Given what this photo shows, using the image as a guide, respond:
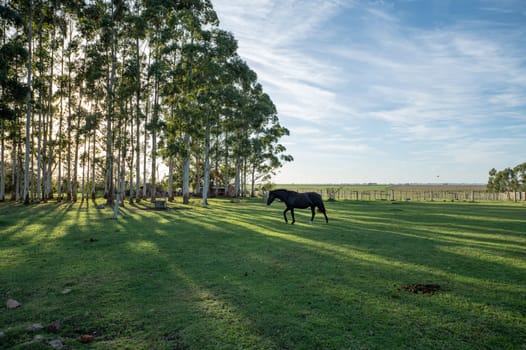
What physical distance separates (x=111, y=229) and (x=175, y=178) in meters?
41.3

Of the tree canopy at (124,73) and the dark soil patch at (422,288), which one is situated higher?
the tree canopy at (124,73)

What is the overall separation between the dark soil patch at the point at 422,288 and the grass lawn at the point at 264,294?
6cm

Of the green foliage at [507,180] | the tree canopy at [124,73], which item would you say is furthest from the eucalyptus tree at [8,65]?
the green foliage at [507,180]

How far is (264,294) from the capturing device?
5.66 metres

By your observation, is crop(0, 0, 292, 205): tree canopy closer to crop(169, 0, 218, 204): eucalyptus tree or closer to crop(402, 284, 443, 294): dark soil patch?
crop(169, 0, 218, 204): eucalyptus tree

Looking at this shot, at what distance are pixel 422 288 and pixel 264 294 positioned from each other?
3158mm

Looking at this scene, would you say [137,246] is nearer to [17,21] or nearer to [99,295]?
[99,295]

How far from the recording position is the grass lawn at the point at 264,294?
406 centimetres

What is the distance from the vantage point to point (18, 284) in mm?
6246

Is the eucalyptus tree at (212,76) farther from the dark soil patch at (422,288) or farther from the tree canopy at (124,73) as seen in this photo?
the dark soil patch at (422,288)

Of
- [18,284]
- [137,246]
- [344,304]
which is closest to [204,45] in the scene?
→ [137,246]

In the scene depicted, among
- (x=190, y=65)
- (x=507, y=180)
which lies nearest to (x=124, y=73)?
(x=190, y=65)

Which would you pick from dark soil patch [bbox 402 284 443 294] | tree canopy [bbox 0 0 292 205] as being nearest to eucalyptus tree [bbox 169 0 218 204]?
→ tree canopy [bbox 0 0 292 205]

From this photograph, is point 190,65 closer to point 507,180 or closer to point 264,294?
point 264,294
